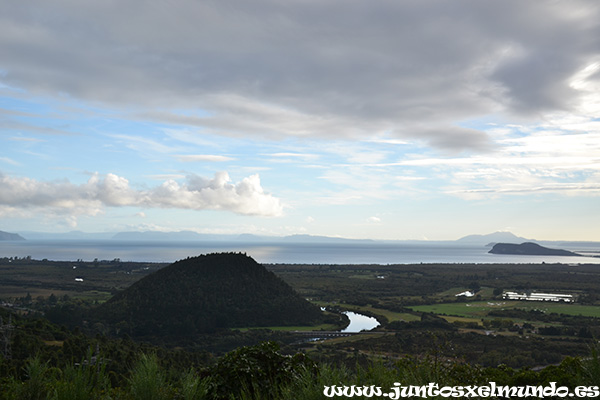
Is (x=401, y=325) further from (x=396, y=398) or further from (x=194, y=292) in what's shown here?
(x=396, y=398)

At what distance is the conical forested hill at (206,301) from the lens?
215 feet

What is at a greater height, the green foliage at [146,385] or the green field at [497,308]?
the green foliage at [146,385]

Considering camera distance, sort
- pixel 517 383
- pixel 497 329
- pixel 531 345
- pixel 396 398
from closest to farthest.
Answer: pixel 396 398
pixel 517 383
pixel 531 345
pixel 497 329

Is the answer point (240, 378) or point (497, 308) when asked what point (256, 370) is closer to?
point (240, 378)

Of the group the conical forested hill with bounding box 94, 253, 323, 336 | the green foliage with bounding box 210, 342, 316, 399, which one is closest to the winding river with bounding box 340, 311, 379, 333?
the conical forested hill with bounding box 94, 253, 323, 336

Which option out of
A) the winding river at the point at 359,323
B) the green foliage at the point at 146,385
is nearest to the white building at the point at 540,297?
the winding river at the point at 359,323

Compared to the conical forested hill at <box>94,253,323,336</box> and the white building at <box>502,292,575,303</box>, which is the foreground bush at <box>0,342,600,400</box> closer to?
the conical forested hill at <box>94,253,323,336</box>

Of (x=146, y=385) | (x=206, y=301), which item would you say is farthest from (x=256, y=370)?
(x=206, y=301)

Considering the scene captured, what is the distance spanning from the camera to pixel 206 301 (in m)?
71.8

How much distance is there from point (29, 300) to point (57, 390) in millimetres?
98988

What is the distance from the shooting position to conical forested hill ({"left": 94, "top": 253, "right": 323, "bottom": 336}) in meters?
65.6

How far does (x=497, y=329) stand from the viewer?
6744 cm

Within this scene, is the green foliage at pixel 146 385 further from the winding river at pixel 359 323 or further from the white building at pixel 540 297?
the white building at pixel 540 297

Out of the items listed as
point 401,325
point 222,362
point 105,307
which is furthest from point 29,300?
point 222,362
